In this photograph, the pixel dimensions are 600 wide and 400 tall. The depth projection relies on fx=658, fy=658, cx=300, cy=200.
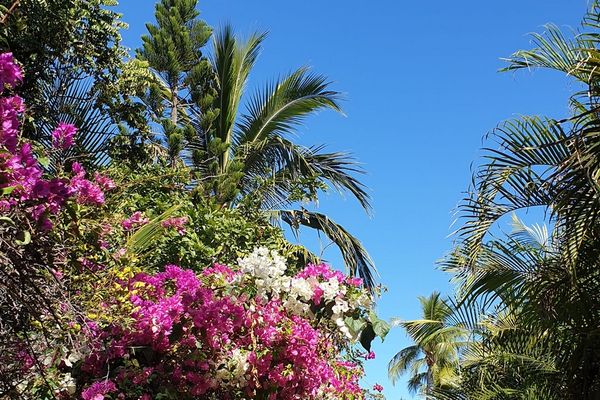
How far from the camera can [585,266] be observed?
4.99m

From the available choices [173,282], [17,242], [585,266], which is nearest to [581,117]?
[585,266]

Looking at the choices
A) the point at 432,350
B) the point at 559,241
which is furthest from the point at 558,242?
the point at 432,350

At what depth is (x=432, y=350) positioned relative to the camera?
20.8m

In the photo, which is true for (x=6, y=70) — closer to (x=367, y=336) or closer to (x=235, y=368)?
(x=235, y=368)

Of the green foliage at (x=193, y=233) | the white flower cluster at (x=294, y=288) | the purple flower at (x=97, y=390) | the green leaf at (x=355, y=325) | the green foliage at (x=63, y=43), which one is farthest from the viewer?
the green foliage at (x=63, y=43)

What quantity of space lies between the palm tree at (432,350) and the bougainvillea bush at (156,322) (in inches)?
136

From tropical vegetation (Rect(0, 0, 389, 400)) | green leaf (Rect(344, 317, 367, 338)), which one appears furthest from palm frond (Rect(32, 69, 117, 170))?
green leaf (Rect(344, 317, 367, 338))

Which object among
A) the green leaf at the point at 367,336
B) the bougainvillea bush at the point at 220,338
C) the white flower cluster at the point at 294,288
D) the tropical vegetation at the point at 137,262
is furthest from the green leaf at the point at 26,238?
the green leaf at the point at 367,336

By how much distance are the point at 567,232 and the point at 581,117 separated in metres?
0.83

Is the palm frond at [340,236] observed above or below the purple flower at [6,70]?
above

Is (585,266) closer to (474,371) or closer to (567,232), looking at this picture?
(567,232)

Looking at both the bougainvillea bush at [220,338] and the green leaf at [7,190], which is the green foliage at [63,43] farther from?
the green leaf at [7,190]

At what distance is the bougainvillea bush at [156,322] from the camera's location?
9.70ft

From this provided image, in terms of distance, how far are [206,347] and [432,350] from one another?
17861mm
